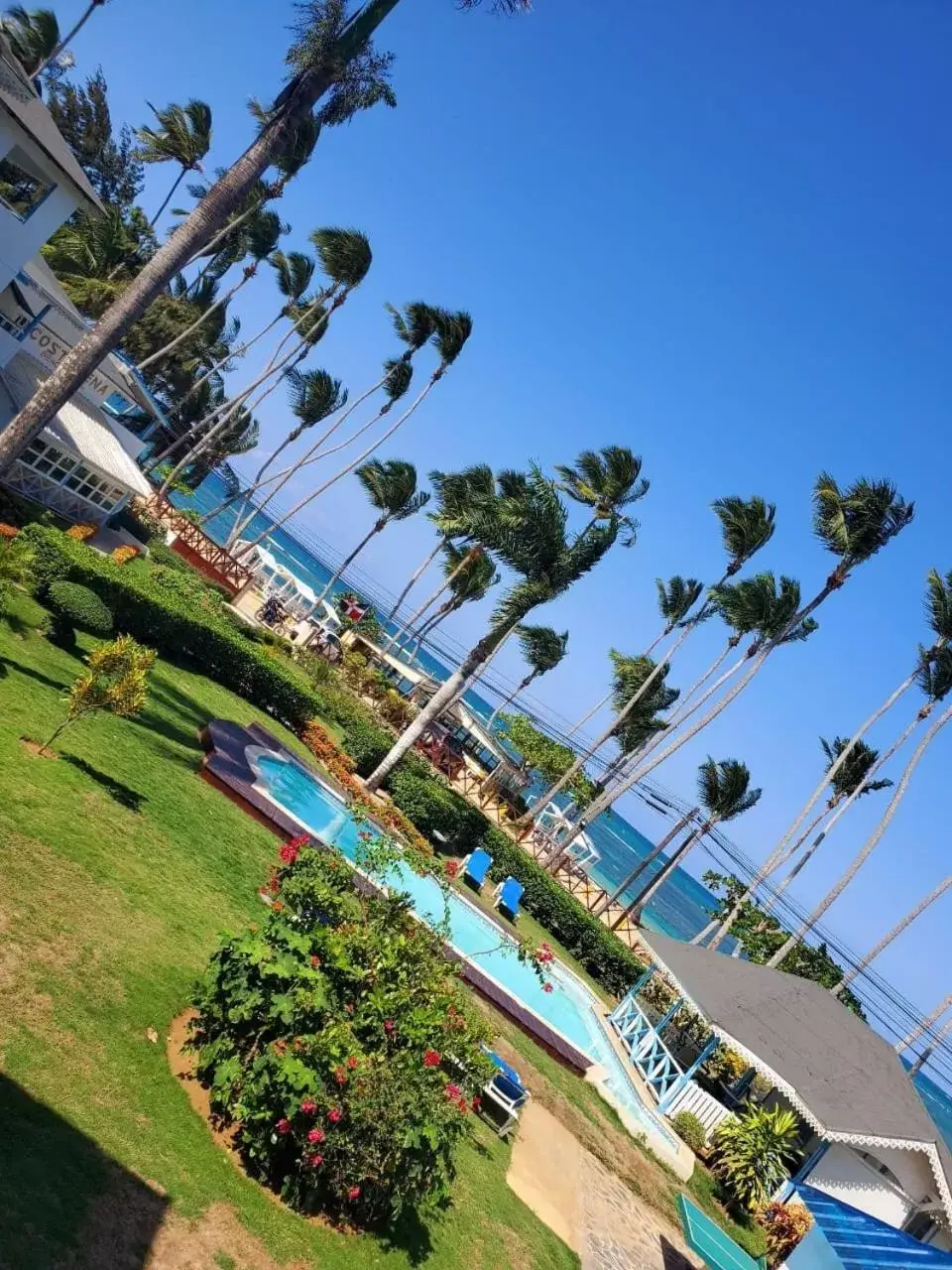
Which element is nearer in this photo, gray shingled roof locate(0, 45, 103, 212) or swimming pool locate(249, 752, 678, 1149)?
swimming pool locate(249, 752, 678, 1149)

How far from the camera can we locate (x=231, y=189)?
13844 millimetres

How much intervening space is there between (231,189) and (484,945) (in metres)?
17.4

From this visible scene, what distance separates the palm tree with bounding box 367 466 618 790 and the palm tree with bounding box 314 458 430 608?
814 inches

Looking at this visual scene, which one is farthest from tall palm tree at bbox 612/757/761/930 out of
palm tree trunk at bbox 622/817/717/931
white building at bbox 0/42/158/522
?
white building at bbox 0/42/158/522

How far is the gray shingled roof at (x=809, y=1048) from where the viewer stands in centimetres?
1669

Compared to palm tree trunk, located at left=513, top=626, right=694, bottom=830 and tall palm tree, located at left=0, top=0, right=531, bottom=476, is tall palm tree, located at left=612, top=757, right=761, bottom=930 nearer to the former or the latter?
palm tree trunk, located at left=513, top=626, right=694, bottom=830

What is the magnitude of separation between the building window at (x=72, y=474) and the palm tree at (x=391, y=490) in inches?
782

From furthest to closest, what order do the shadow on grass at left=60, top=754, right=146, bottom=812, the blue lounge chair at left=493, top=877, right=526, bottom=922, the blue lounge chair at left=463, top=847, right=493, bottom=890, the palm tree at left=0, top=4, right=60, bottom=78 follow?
the palm tree at left=0, top=4, right=60, bottom=78, the blue lounge chair at left=463, top=847, right=493, bottom=890, the blue lounge chair at left=493, top=877, right=526, bottom=922, the shadow on grass at left=60, top=754, right=146, bottom=812

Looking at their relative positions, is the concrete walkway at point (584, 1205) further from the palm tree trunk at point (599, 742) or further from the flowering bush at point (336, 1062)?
the palm tree trunk at point (599, 742)

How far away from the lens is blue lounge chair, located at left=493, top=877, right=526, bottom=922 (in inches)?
943

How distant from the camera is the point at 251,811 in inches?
609

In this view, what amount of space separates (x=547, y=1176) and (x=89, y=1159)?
8.02 metres

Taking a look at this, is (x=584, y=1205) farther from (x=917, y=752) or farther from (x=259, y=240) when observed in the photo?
(x=259, y=240)

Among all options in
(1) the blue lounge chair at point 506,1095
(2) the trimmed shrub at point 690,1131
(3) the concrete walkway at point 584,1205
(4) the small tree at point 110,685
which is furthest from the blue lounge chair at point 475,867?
(4) the small tree at point 110,685
